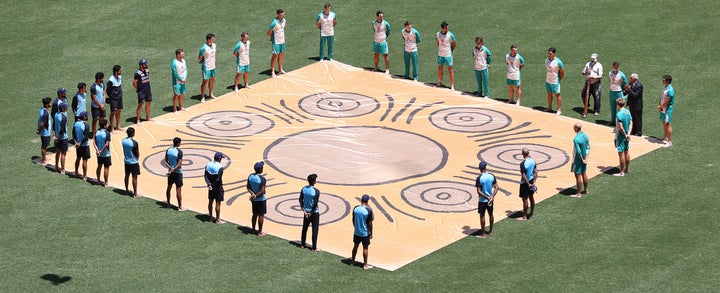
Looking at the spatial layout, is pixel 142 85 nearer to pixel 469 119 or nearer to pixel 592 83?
pixel 469 119

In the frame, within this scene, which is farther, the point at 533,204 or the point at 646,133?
the point at 646,133

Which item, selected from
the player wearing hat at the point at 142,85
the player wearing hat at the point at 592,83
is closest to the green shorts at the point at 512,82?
the player wearing hat at the point at 592,83

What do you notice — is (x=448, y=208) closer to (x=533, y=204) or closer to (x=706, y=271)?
(x=533, y=204)

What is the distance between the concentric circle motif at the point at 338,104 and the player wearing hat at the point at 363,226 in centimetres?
1152

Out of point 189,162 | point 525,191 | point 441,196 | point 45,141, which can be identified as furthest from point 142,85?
point 525,191

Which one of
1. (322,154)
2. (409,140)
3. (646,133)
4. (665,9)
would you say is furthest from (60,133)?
(665,9)

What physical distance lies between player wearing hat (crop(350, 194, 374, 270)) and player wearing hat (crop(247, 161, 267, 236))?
112 inches

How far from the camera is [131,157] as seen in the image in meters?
33.7

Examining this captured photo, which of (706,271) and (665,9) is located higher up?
(665,9)

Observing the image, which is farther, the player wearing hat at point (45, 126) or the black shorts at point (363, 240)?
the player wearing hat at point (45, 126)

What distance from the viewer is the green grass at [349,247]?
96.2ft

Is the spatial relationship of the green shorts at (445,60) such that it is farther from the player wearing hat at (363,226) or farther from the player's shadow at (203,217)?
the player wearing hat at (363,226)

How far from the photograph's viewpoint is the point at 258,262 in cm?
3006

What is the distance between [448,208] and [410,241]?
2.41 metres
